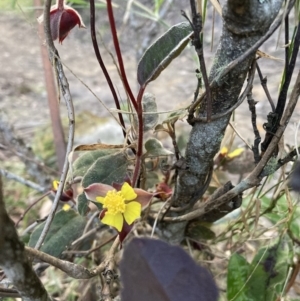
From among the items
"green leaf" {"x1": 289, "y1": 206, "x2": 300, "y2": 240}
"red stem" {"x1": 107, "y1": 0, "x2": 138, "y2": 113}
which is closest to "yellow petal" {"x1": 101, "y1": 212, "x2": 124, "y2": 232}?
"red stem" {"x1": 107, "y1": 0, "x2": 138, "y2": 113}

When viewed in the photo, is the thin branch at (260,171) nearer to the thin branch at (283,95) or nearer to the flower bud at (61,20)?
the thin branch at (283,95)

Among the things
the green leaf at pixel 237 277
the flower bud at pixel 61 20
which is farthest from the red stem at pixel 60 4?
the green leaf at pixel 237 277

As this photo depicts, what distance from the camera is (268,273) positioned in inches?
21.4

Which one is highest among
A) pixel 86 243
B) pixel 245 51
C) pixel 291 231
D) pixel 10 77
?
pixel 245 51

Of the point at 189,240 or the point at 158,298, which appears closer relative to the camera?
the point at 158,298

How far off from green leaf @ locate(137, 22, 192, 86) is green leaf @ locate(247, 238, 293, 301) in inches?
10.2

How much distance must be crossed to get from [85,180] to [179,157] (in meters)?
0.11

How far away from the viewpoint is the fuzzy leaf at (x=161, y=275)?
27 cm

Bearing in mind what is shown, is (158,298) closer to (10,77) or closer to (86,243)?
(86,243)

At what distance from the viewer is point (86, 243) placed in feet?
2.18

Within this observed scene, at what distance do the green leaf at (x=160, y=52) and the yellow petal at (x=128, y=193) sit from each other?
95mm

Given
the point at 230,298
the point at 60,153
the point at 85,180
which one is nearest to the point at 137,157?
the point at 85,180

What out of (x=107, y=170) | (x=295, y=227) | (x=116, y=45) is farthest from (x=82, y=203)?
(x=295, y=227)

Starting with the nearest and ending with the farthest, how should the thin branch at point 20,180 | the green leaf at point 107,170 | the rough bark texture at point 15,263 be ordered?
the rough bark texture at point 15,263 < the green leaf at point 107,170 < the thin branch at point 20,180
